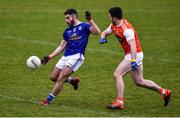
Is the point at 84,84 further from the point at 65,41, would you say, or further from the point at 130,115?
the point at 130,115

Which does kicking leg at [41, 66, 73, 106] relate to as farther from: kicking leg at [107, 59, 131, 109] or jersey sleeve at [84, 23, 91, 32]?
kicking leg at [107, 59, 131, 109]

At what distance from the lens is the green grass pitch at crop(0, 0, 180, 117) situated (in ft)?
49.7

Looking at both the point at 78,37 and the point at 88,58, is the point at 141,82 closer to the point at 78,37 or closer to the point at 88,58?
the point at 78,37

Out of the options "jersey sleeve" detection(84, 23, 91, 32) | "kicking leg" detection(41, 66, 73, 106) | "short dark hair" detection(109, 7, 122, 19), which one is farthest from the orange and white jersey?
"kicking leg" detection(41, 66, 73, 106)

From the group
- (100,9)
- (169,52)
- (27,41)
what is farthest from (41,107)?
(100,9)

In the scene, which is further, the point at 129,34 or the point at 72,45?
the point at 72,45

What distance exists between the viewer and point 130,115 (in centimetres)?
1430

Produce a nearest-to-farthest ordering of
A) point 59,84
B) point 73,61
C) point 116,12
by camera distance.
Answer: point 116,12, point 59,84, point 73,61

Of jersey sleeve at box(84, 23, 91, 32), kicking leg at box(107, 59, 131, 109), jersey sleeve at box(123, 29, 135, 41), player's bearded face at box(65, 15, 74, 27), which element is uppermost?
player's bearded face at box(65, 15, 74, 27)

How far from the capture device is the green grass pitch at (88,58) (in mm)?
15156

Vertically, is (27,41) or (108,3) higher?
(108,3)

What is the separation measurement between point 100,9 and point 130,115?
2151 centimetres

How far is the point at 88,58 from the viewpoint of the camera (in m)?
22.5

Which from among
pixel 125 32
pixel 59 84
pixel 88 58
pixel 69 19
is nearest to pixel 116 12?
pixel 125 32
